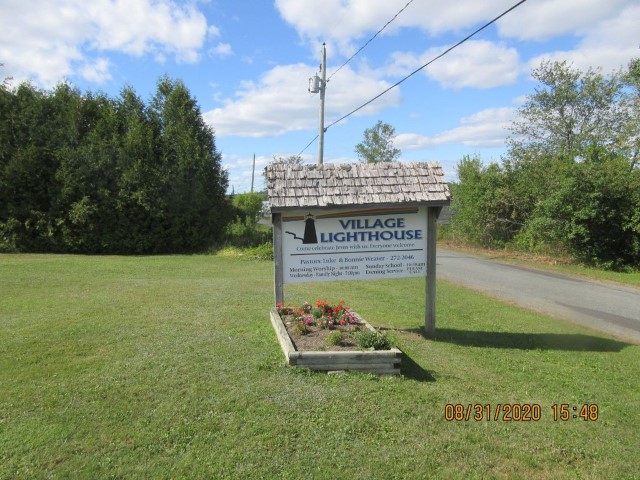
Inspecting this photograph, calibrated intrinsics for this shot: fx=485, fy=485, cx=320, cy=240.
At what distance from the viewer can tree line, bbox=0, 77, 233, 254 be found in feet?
71.3

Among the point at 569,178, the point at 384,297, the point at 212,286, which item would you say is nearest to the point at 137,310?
the point at 212,286

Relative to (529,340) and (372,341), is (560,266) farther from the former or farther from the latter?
(372,341)

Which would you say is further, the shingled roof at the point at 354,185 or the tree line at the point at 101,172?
the tree line at the point at 101,172

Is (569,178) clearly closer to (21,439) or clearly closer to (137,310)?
(137,310)

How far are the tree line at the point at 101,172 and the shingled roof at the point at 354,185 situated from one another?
16.5m

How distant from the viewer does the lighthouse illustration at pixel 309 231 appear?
24.7ft

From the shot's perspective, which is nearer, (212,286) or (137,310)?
(137,310)

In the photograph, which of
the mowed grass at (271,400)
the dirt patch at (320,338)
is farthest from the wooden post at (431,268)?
the dirt patch at (320,338)

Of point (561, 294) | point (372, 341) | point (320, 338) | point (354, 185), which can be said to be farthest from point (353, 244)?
point (561, 294)

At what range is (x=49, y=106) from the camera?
885 inches

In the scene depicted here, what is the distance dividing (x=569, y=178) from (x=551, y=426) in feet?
54.6

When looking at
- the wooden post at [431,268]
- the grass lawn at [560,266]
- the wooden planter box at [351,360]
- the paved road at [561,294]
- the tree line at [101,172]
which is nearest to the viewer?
the wooden planter box at [351,360]
